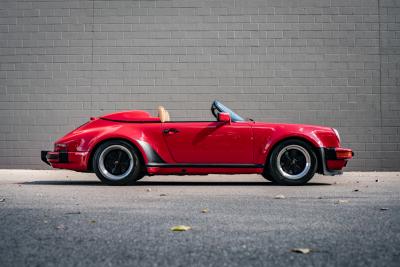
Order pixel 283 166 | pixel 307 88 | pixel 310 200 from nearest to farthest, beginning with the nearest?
pixel 310 200 → pixel 283 166 → pixel 307 88

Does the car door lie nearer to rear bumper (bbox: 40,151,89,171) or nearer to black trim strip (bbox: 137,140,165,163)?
black trim strip (bbox: 137,140,165,163)

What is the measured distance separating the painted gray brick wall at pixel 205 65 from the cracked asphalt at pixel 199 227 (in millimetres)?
5483

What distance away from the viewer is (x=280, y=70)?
44.3 feet

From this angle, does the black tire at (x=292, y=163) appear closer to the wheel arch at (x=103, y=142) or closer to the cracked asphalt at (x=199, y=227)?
the cracked asphalt at (x=199, y=227)

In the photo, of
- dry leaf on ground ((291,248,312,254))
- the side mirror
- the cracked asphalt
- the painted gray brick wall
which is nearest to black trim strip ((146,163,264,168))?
the side mirror

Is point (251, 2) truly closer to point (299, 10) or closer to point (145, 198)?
point (299, 10)

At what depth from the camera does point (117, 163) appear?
906 centimetres

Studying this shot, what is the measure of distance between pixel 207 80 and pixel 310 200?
6.93 metres

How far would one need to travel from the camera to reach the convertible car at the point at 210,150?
29.3ft

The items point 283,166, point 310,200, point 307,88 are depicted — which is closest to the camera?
point 310,200

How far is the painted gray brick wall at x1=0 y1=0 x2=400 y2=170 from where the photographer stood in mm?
13469

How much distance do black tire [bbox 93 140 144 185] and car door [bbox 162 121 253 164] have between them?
538 millimetres

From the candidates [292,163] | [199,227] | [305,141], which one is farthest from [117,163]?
[199,227]

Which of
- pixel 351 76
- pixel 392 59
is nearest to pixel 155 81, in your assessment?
pixel 351 76
